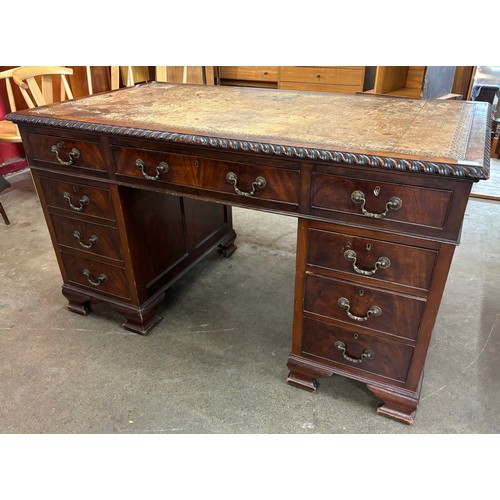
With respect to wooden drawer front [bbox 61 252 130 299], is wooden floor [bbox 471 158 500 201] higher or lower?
lower

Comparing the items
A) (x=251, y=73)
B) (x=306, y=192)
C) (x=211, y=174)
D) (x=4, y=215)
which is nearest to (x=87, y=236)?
(x=211, y=174)

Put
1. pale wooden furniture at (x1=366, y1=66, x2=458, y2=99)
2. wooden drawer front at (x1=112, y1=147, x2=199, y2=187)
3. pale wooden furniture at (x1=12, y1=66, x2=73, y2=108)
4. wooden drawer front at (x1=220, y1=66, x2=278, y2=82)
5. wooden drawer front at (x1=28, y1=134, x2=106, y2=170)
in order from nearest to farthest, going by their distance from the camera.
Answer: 1. wooden drawer front at (x1=112, y1=147, x2=199, y2=187)
2. wooden drawer front at (x1=28, y1=134, x2=106, y2=170)
3. pale wooden furniture at (x1=366, y1=66, x2=458, y2=99)
4. pale wooden furniture at (x1=12, y1=66, x2=73, y2=108)
5. wooden drawer front at (x1=220, y1=66, x2=278, y2=82)

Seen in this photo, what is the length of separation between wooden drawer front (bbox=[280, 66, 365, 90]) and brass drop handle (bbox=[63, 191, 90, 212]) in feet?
7.78

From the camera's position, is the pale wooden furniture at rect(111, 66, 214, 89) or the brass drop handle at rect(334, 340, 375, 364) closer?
the brass drop handle at rect(334, 340, 375, 364)

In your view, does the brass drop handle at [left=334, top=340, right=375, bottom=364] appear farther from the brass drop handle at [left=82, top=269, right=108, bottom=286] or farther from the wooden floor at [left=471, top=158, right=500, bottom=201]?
the wooden floor at [left=471, top=158, right=500, bottom=201]

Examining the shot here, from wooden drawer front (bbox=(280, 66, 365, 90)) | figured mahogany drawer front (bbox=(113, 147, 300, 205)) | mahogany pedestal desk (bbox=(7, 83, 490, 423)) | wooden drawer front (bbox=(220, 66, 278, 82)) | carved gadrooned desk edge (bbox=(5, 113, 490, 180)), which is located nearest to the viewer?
carved gadrooned desk edge (bbox=(5, 113, 490, 180))

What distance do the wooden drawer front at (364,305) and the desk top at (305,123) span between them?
373 mm

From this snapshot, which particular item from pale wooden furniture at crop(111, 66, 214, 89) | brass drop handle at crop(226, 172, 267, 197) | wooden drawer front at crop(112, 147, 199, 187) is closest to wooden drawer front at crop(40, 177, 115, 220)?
wooden drawer front at crop(112, 147, 199, 187)

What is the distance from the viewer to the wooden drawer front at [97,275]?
1.63 metres

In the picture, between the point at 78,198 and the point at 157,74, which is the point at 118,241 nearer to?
the point at 78,198

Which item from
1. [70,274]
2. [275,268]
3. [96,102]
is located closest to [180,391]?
[70,274]

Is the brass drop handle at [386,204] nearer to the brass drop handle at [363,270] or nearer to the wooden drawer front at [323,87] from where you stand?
the brass drop handle at [363,270]

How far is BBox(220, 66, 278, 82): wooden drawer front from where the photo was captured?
3.51m

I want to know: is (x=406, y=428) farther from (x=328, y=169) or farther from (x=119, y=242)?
(x=119, y=242)
